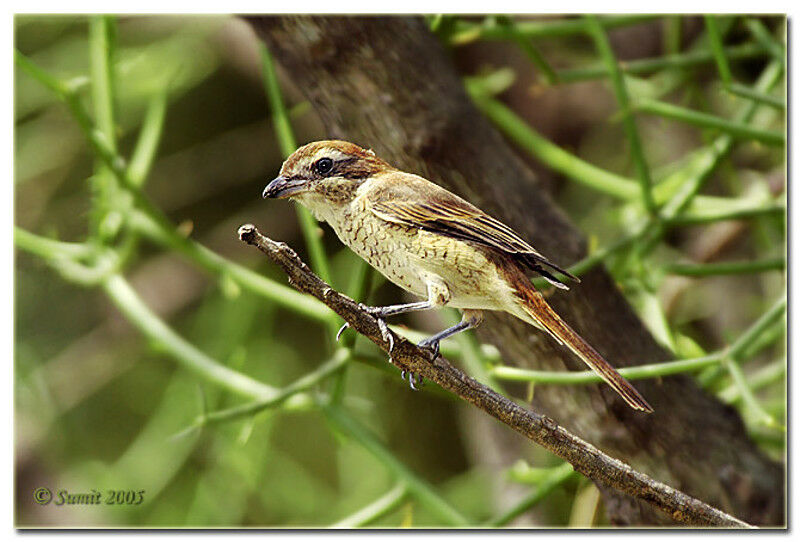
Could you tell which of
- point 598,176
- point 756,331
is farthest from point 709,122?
point 756,331

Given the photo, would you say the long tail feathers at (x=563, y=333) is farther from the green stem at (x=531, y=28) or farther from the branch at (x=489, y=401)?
the green stem at (x=531, y=28)

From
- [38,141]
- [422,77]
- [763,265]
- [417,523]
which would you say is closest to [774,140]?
[763,265]

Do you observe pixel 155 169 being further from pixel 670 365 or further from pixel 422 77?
pixel 670 365

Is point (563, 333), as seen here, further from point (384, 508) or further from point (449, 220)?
point (384, 508)

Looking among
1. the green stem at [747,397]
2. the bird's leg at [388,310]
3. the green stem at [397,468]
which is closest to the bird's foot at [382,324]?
the bird's leg at [388,310]

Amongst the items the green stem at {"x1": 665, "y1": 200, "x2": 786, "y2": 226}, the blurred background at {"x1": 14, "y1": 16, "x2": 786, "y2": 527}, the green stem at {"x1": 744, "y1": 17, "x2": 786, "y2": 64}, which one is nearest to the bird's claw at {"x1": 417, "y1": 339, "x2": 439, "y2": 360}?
the blurred background at {"x1": 14, "y1": 16, "x2": 786, "y2": 527}

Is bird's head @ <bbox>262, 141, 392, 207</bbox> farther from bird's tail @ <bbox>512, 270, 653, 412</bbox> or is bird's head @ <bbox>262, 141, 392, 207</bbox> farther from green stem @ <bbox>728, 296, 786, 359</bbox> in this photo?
green stem @ <bbox>728, 296, 786, 359</bbox>

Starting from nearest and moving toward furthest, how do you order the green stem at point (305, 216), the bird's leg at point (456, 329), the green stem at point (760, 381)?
the bird's leg at point (456, 329) → the green stem at point (305, 216) → the green stem at point (760, 381)
